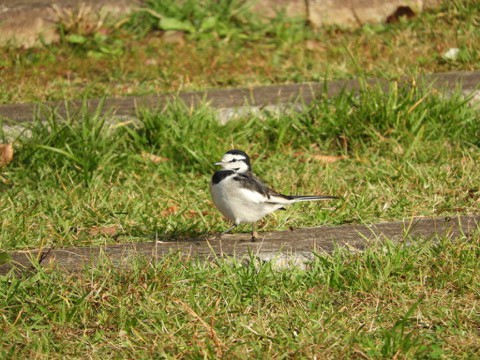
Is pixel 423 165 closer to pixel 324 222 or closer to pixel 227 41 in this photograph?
pixel 324 222

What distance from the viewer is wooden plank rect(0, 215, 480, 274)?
13.5 ft

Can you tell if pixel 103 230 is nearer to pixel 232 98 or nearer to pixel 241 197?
pixel 241 197

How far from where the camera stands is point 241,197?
14.5 feet

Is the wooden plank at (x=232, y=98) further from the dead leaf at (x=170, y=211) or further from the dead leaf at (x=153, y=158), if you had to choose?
the dead leaf at (x=170, y=211)

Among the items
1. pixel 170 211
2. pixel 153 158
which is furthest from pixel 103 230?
pixel 153 158

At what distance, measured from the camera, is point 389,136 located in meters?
6.02

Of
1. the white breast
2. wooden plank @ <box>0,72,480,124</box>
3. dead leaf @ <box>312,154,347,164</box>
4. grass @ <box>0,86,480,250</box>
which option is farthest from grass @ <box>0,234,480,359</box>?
wooden plank @ <box>0,72,480,124</box>

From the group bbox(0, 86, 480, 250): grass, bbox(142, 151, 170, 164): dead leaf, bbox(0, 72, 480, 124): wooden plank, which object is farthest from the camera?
bbox(0, 72, 480, 124): wooden plank

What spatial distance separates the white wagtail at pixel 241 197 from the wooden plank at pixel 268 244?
138 millimetres

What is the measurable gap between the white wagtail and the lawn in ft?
1.04

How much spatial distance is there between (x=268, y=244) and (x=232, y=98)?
7.81 feet

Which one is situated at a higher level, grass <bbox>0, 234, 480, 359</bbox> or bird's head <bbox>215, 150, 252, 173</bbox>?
bird's head <bbox>215, 150, 252, 173</bbox>

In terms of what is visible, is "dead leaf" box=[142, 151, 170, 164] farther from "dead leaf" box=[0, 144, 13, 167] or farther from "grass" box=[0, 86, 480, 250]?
"dead leaf" box=[0, 144, 13, 167]

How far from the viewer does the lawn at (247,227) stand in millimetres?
3555
